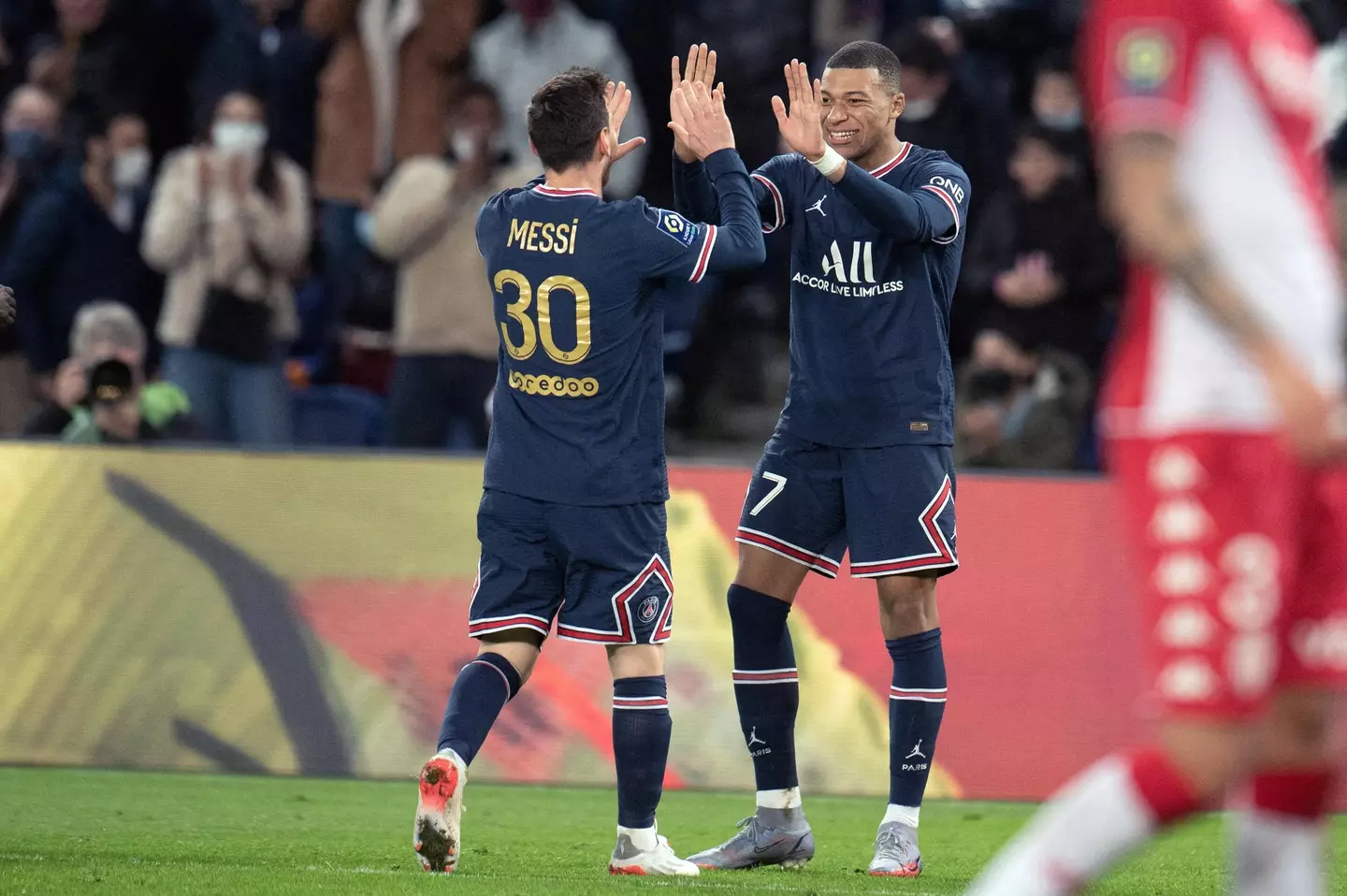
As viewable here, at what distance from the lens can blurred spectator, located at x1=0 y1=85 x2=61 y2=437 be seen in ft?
35.0

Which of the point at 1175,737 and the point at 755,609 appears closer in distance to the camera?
the point at 1175,737

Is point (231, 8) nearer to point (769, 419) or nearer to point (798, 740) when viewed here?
point (769, 419)

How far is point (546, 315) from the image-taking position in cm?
529

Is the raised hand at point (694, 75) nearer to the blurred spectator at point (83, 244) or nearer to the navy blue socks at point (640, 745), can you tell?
the navy blue socks at point (640, 745)

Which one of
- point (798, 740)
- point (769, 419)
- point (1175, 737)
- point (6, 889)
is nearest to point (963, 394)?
point (769, 419)

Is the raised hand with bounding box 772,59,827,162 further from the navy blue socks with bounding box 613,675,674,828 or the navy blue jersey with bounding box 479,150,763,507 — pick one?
the navy blue socks with bounding box 613,675,674,828

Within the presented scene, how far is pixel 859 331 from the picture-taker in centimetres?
581

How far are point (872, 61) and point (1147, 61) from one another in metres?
2.87

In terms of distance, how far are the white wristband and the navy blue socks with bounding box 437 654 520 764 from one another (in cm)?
170

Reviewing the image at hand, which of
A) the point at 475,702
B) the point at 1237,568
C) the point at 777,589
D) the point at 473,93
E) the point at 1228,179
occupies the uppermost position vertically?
the point at 473,93

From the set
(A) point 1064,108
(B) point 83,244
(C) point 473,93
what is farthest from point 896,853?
(B) point 83,244

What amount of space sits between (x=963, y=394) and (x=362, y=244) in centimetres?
362

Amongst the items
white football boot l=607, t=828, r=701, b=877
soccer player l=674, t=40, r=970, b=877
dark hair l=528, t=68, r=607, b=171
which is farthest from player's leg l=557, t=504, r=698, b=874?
dark hair l=528, t=68, r=607, b=171

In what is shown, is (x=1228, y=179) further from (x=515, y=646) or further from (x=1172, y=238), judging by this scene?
(x=515, y=646)
